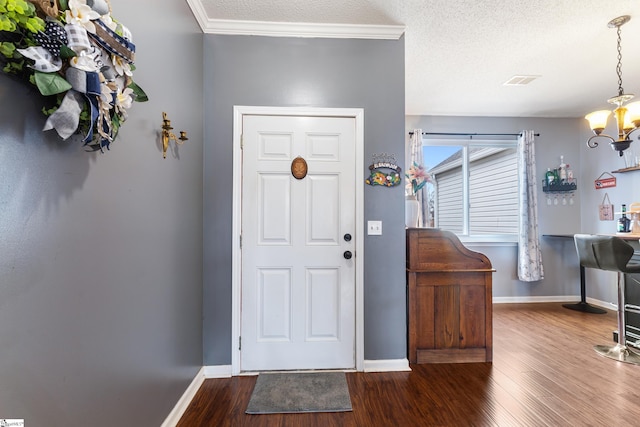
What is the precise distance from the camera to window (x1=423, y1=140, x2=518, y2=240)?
4.24 meters

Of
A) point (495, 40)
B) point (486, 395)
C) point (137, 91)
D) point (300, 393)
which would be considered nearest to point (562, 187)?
point (495, 40)

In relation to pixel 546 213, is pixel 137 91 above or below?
above

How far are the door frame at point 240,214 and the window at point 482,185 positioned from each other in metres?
2.25

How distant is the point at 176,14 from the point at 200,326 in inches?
84.3

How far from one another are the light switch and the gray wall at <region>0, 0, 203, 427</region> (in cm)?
135

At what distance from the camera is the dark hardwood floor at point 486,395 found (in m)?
1.71

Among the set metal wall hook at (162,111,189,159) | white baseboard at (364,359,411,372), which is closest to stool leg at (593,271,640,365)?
white baseboard at (364,359,411,372)

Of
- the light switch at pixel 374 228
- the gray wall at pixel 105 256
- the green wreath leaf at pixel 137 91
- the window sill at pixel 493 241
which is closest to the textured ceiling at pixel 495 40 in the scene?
the gray wall at pixel 105 256

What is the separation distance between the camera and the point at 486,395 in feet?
6.38

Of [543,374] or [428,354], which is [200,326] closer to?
[428,354]

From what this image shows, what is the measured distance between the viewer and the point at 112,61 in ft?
3.15

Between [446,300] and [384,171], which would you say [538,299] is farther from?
[384,171]

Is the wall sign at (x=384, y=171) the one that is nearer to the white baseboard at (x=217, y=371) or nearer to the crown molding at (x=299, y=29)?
the crown molding at (x=299, y=29)

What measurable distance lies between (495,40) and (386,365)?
2.93m
